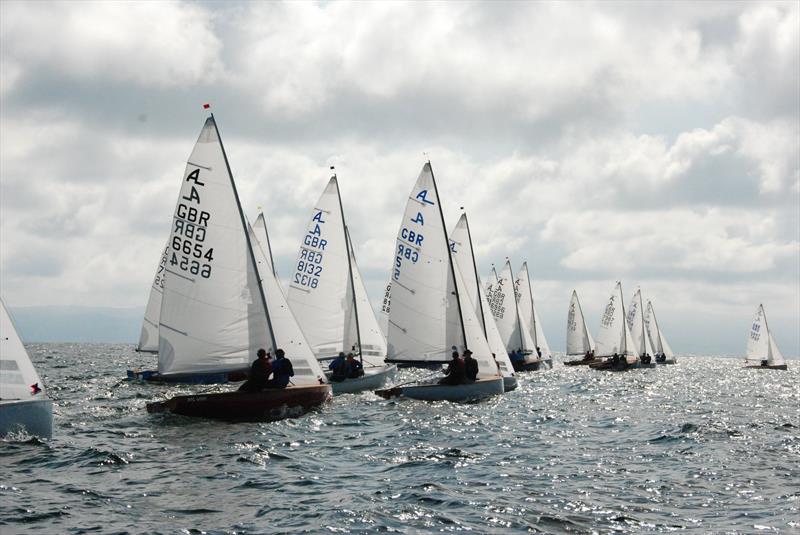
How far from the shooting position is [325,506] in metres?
11.7

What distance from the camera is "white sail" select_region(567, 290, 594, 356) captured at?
246ft

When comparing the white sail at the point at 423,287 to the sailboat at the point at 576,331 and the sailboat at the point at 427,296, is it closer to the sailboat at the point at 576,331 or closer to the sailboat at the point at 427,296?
the sailboat at the point at 427,296

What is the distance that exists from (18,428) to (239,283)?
680 centimetres

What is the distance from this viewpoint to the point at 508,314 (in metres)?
54.7

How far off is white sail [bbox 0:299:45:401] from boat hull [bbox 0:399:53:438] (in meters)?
0.25

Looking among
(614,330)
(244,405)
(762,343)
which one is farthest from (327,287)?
(762,343)

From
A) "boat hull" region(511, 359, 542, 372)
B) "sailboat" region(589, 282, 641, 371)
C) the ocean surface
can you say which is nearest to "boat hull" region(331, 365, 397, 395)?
the ocean surface

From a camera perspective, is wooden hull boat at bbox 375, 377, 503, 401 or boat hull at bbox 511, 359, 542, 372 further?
boat hull at bbox 511, 359, 542, 372

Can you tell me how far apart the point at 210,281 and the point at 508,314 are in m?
35.7

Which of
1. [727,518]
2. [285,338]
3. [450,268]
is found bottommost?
[727,518]

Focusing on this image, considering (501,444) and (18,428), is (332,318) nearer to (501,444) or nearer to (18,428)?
(501,444)

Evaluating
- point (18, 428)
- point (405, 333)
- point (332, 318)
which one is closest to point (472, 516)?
point (18, 428)

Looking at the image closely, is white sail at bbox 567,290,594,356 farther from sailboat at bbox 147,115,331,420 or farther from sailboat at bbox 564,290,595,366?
sailboat at bbox 147,115,331,420

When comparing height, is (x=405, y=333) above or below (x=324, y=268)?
below
